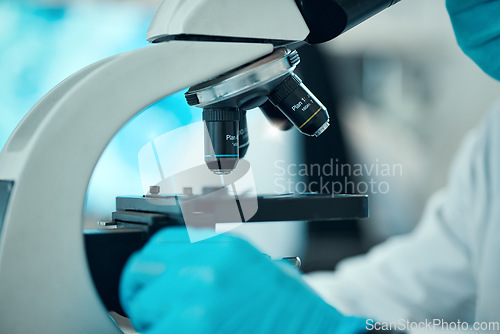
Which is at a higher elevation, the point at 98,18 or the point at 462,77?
the point at 98,18

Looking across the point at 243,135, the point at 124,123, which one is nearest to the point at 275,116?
the point at 243,135

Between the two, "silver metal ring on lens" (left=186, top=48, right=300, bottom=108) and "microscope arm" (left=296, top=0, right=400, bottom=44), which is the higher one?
"microscope arm" (left=296, top=0, right=400, bottom=44)

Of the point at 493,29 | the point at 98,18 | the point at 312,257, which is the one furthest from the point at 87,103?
the point at 312,257

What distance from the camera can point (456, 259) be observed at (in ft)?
3.60

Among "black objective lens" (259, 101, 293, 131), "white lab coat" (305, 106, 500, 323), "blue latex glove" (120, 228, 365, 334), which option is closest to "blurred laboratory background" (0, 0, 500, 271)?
"white lab coat" (305, 106, 500, 323)

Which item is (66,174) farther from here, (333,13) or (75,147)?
(333,13)

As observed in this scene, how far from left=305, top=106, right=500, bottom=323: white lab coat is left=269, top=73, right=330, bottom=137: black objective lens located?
658mm

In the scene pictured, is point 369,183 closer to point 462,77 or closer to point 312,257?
point 312,257

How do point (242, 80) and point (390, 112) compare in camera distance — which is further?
point (390, 112)

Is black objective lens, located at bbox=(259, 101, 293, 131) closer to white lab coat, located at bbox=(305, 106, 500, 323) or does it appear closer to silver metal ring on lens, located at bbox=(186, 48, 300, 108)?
silver metal ring on lens, located at bbox=(186, 48, 300, 108)

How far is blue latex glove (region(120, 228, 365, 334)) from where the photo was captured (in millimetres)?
431

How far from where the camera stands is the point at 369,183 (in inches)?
83.7

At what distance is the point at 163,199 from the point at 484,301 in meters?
0.81

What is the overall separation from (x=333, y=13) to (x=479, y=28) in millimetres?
369
